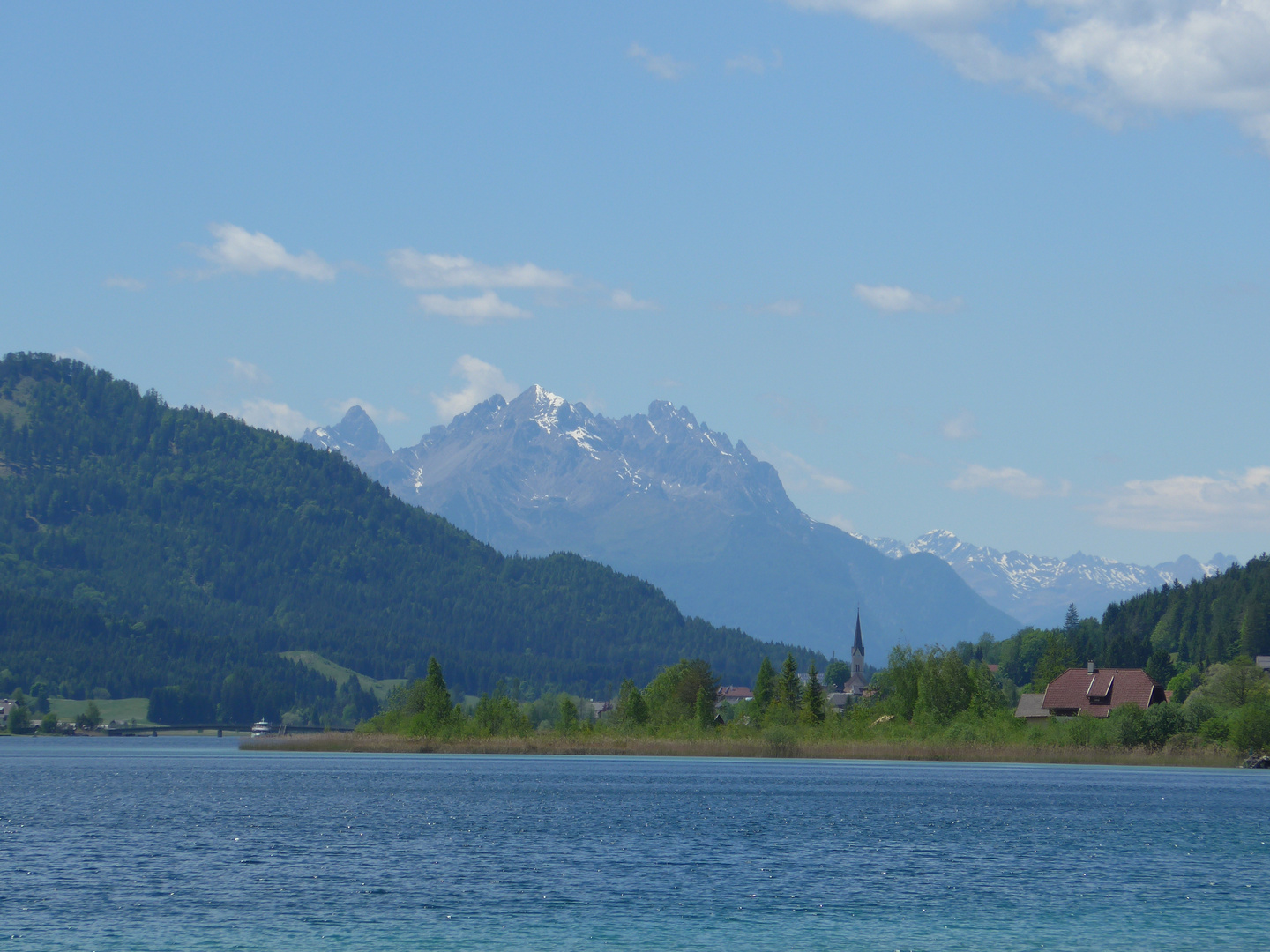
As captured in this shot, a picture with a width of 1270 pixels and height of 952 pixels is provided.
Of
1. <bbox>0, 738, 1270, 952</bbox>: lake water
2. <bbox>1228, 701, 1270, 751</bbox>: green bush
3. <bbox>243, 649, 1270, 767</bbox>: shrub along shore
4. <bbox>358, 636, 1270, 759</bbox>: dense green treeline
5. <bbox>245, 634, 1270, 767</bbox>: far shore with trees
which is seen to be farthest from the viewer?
<bbox>358, 636, 1270, 759</bbox>: dense green treeline

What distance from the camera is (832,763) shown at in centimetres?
18550

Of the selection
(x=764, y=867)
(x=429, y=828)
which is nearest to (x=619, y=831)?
(x=429, y=828)

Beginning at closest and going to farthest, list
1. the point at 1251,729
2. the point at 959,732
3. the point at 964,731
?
1. the point at 1251,729
2. the point at 964,731
3. the point at 959,732

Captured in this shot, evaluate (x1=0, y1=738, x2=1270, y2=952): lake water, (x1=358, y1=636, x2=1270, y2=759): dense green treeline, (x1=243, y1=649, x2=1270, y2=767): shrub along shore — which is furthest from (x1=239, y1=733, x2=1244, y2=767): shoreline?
(x1=0, y1=738, x2=1270, y2=952): lake water

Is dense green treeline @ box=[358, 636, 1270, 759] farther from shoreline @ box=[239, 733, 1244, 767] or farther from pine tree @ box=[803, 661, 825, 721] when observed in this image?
shoreline @ box=[239, 733, 1244, 767]

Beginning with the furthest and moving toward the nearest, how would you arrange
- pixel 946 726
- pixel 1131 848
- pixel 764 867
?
pixel 946 726 → pixel 1131 848 → pixel 764 867

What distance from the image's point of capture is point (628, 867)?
216 feet

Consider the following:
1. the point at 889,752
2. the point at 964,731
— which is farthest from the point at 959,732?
the point at 889,752

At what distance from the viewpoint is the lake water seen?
48.4 metres

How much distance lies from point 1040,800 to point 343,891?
71368mm

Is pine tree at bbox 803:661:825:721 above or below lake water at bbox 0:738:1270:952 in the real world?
above

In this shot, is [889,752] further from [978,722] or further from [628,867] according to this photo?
[628,867]

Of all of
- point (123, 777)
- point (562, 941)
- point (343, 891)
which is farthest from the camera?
point (123, 777)

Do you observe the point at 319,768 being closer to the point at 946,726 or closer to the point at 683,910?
the point at 946,726
